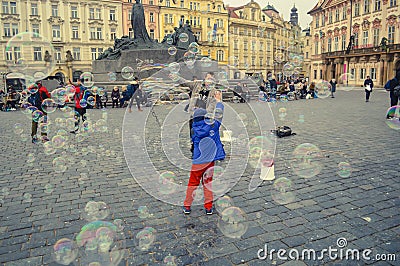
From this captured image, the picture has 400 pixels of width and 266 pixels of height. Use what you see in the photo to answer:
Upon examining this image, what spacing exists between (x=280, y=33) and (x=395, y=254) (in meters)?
68.6

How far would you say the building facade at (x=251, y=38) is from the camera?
59656 mm

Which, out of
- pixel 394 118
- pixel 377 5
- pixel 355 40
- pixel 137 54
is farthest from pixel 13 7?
pixel 394 118

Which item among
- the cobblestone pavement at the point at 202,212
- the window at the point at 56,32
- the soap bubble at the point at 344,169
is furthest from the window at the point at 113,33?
the soap bubble at the point at 344,169

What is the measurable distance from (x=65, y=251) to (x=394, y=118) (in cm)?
1175

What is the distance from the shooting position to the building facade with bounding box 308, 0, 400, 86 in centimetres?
4047

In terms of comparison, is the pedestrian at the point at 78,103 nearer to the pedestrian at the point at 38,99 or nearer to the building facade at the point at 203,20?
the pedestrian at the point at 38,99

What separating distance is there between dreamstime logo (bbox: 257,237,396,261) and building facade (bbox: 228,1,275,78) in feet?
187

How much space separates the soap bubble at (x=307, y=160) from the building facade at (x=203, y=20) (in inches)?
1793

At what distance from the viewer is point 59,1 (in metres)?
45.5

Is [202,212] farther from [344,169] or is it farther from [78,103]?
[78,103]

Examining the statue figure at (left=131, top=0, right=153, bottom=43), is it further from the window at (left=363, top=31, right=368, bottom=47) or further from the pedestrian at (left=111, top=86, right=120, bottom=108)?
the window at (left=363, top=31, right=368, bottom=47)

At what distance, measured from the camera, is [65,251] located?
332 centimetres

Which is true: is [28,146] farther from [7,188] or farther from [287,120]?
[287,120]

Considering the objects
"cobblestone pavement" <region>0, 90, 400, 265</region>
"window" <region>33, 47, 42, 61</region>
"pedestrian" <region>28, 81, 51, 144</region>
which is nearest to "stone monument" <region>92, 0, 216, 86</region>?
"pedestrian" <region>28, 81, 51, 144</region>
